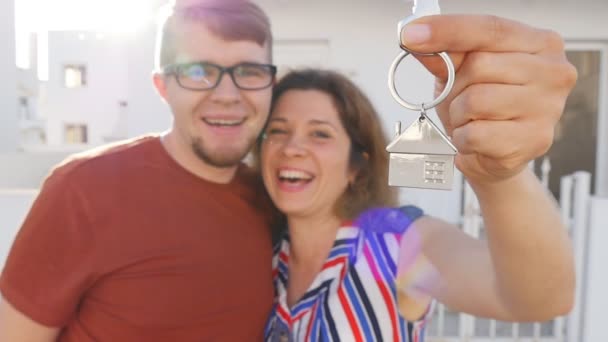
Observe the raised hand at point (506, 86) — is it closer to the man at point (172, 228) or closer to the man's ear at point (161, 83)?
the man at point (172, 228)

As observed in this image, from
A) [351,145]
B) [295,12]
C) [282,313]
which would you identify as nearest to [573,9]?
[295,12]

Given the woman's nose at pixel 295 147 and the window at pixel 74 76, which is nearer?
the woman's nose at pixel 295 147

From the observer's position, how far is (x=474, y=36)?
A: 2.70 feet

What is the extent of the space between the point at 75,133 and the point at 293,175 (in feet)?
80.5

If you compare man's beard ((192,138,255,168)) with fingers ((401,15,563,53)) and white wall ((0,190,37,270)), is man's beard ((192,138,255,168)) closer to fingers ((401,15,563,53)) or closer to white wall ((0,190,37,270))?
fingers ((401,15,563,53))

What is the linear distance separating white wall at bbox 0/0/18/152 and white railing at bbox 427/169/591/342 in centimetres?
619

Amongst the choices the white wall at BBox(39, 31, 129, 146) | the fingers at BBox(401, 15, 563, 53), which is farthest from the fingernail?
the white wall at BBox(39, 31, 129, 146)

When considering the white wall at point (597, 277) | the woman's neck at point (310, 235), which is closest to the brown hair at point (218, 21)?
the woman's neck at point (310, 235)

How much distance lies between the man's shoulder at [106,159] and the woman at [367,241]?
50 centimetres

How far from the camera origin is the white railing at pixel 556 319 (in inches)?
140

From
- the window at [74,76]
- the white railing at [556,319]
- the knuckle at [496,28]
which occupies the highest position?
the window at [74,76]

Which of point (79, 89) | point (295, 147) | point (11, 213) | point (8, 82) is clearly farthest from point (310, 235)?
point (79, 89)

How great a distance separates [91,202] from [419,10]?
1298 millimetres

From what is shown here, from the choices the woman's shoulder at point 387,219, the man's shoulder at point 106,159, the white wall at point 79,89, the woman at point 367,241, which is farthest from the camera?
the white wall at point 79,89
